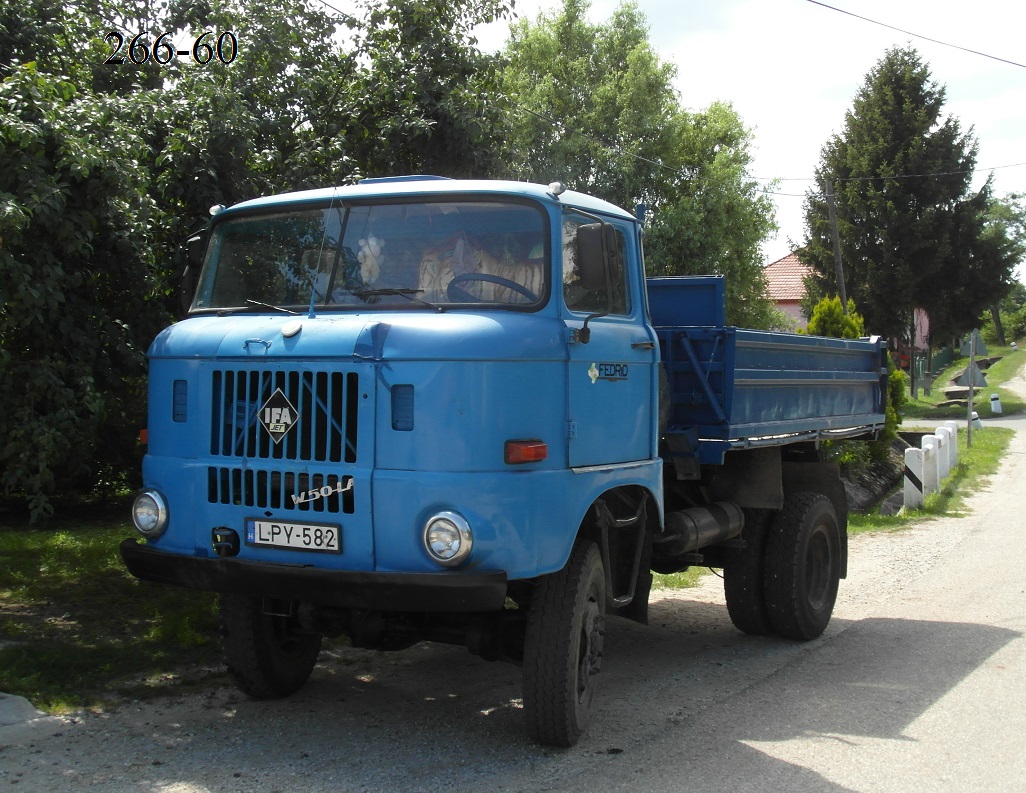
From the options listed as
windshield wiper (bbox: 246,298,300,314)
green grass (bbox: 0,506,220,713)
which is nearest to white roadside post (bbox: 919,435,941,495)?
green grass (bbox: 0,506,220,713)

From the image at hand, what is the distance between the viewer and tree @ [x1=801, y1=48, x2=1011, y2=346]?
3944 cm

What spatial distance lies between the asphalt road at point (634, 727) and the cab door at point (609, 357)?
1396mm

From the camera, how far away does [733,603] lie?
760 centimetres

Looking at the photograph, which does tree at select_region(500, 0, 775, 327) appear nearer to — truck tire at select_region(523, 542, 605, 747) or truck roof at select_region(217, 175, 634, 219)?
truck roof at select_region(217, 175, 634, 219)

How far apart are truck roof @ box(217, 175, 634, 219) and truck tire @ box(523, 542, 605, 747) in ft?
5.59

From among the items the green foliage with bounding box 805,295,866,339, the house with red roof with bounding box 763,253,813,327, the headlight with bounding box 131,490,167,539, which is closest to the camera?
the headlight with bounding box 131,490,167,539

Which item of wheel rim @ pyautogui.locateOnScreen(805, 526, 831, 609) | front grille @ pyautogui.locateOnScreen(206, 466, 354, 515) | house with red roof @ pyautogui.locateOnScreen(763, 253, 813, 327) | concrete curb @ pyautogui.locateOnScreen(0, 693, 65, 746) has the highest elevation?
house with red roof @ pyautogui.locateOnScreen(763, 253, 813, 327)

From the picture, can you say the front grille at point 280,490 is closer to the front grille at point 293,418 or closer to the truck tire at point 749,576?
the front grille at point 293,418

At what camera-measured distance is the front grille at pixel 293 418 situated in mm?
4699

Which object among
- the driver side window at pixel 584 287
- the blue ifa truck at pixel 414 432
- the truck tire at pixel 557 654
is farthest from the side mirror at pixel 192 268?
the truck tire at pixel 557 654

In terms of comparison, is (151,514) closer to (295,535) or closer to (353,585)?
(295,535)

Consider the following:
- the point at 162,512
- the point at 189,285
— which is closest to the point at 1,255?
the point at 189,285

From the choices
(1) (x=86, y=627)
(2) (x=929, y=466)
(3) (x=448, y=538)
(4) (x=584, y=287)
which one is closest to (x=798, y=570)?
(4) (x=584, y=287)

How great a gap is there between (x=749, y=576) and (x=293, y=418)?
396cm
